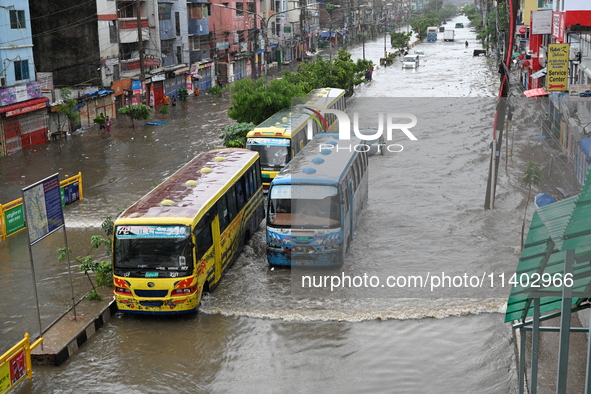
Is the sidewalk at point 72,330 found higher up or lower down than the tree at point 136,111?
lower down

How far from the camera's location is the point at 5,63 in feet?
98.9

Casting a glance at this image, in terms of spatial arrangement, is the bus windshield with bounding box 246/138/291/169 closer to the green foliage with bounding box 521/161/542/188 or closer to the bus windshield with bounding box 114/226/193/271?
the green foliage with bounding box 521/161/542/188

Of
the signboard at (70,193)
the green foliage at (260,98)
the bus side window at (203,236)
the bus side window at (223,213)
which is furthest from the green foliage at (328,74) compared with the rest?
the bus side window at (203,236)

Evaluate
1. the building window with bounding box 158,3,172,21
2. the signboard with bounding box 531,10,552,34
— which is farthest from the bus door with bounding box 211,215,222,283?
the building window with bounding box 158,3,172,21

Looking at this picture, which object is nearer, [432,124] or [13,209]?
[13,209]

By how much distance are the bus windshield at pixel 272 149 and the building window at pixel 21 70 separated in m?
13.7

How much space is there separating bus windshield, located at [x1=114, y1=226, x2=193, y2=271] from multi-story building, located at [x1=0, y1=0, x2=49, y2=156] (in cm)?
1845

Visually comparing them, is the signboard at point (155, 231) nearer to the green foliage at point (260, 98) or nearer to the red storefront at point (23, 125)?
the green foliage at point (260, 98)

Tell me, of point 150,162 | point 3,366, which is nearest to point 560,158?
point 150,162

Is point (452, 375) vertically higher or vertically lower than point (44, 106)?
lower

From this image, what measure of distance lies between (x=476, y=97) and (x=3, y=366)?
40.8m

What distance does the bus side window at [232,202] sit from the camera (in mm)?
15984

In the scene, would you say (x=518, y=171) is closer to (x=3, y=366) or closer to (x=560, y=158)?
(x=560, y=158)

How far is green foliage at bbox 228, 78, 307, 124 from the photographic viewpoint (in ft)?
93.5
